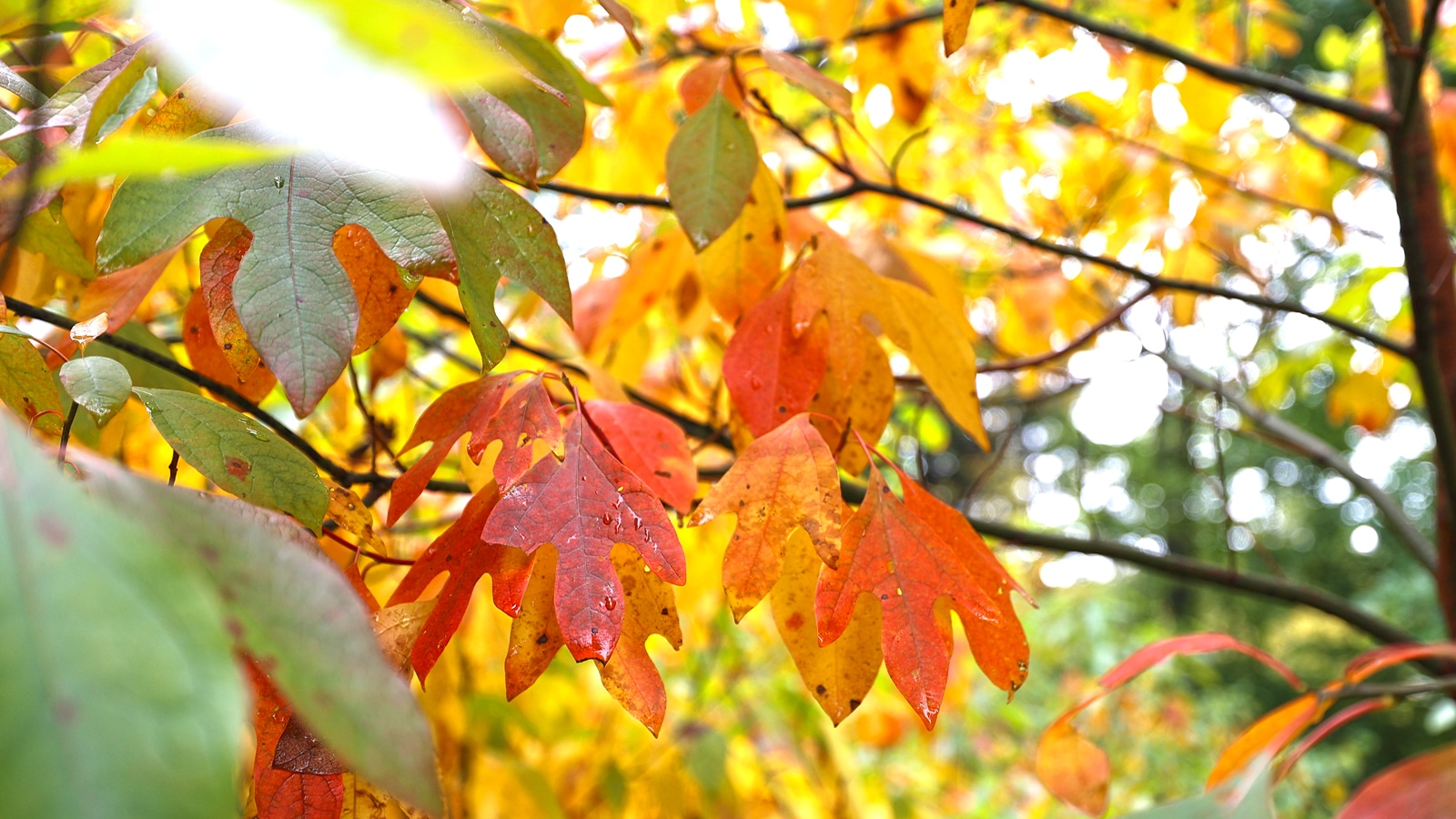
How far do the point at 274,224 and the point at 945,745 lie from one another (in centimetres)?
404

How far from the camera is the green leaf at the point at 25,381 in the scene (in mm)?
446

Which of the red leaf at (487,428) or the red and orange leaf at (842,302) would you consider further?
the red and orange leaf at (842,302)

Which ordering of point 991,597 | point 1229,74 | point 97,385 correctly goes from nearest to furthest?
point 97,385
point 991,597
point 1229,74

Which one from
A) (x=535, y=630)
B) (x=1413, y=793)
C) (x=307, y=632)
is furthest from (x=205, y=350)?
(x=1413, y=793)

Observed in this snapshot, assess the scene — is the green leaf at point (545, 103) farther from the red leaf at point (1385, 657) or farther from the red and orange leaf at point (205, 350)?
the red leaf at point (1385, 657)

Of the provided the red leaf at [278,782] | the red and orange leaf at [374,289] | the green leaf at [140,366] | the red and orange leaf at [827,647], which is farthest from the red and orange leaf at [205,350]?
the red and orange leaf at [827,647]

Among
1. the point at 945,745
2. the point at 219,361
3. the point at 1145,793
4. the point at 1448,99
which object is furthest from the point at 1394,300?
the point at 945,745

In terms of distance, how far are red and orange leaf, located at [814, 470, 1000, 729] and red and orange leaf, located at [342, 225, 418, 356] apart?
10.2 inches

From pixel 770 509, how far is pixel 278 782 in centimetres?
26

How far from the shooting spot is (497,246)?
498 millimetres

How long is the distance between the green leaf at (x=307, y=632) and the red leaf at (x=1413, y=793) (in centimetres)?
69

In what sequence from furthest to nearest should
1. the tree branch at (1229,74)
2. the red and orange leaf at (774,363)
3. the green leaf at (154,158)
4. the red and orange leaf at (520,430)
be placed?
the tree branch at (1229,74) → the red and orange leaf at (774,363) → the red and orange leaf at (520,430) → the green leaf at (154,158)

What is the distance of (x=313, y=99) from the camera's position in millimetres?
198

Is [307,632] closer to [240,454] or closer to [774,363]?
[240,454]
